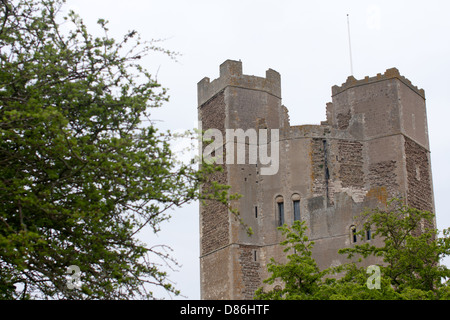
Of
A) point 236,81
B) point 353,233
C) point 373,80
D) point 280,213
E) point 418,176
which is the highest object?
point 236,81

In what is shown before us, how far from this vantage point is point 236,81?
123ft

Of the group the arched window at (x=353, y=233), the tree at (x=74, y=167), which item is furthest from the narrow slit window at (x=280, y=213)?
the tree at (x=74, y=167)

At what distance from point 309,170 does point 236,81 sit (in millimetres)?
5350

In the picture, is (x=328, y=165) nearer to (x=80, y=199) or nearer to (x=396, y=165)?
(x=396, y=165)

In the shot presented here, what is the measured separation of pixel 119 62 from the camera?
14.4 metres

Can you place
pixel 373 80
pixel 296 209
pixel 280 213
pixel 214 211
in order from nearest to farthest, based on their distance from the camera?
1. pixel 296 209
2. pixel 280 213
3. pixel 214 211
4. pixel 373 80

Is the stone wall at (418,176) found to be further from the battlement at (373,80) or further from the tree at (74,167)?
the tree at (74,167)

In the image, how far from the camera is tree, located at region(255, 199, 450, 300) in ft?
67.4

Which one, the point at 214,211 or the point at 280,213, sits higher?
the point at 214,211

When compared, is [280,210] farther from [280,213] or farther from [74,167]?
[74,167]

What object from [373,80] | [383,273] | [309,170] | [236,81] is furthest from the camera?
[236,81]

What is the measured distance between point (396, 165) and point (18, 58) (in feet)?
78.6

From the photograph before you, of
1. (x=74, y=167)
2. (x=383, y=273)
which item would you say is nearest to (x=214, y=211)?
(x=383, y=273)
